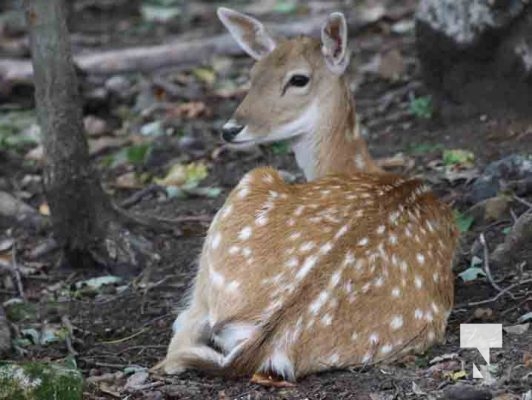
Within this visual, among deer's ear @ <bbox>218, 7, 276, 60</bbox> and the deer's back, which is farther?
deer's ear @ <bbox>218, 7, 276, 60</bbox>

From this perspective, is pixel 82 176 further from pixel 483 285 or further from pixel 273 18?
pixel 273 18

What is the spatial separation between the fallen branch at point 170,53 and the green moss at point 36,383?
5680 mm

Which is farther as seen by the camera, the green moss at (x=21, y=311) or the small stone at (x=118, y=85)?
the small stone at (x=118, y=85)

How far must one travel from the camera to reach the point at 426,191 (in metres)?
6.01

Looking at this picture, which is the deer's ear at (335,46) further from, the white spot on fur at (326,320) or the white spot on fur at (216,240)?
the white spot on fur at (326,320)

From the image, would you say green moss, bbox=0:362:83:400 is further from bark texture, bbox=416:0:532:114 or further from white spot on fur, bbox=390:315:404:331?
bark texture, bbox=416:0:532:114

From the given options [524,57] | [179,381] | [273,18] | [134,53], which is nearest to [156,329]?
[179,381]

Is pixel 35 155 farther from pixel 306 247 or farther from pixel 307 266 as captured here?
pixel 307 266

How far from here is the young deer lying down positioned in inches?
196

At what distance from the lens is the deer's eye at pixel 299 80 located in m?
6.54

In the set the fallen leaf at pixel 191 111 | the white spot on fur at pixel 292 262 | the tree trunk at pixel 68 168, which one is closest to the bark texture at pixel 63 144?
the tree trunk at pixel 68 168

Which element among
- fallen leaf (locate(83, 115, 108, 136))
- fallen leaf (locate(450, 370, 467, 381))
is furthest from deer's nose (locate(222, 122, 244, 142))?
fallen leaf (locate(83, 115, 108, 136))

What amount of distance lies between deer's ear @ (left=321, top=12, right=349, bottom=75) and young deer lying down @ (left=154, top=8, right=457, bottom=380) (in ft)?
2.17

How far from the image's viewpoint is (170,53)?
10.8 m
